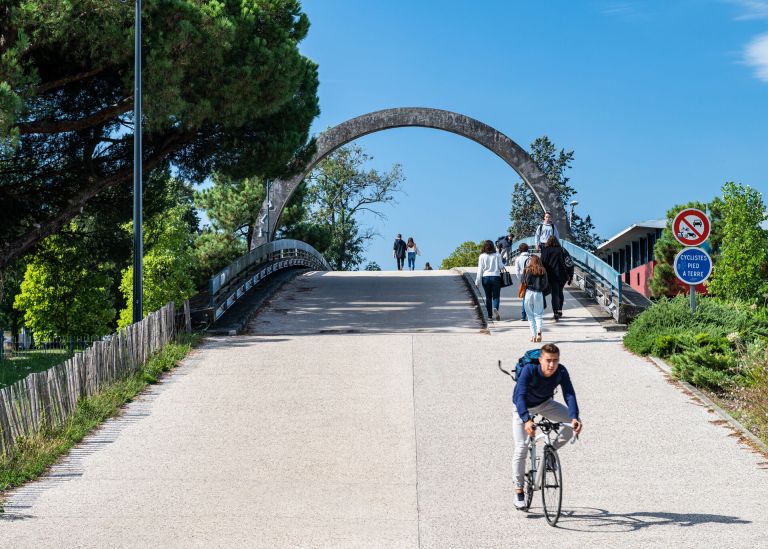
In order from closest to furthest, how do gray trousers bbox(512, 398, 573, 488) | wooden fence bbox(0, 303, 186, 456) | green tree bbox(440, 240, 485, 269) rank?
1. gray trousers bbox(512, 398, 573, 488)
2. wooden fence bbox(0, 303, 186, 456)
3. green tree bbox(440, 240, 485, 269)

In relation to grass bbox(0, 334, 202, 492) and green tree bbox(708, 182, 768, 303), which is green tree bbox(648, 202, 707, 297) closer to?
green tree bbox(708, 182, 768, 303)

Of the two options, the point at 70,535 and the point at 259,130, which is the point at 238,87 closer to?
the point at 259,130

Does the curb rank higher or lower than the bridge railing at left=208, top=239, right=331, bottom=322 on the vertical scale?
lower

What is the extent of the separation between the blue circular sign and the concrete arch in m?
30.2

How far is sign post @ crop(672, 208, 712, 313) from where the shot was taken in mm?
16844

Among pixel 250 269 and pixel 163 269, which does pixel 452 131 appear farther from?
pixel 250 269

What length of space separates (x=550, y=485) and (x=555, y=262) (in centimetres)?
1363

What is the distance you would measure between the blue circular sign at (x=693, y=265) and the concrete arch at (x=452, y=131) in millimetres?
30152

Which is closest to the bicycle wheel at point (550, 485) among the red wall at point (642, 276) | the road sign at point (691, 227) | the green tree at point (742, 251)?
the road sign at point (691, 227)

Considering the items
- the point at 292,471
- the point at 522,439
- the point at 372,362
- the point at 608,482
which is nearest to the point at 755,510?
the point at 608,482

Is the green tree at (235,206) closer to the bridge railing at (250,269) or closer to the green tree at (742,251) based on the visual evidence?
the bridge railing at (250,269)

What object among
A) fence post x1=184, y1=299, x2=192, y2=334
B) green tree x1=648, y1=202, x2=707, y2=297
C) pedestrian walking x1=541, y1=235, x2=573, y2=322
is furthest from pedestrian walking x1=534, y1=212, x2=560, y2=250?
green tree x1=648, y1=202, x2=707, y2=297

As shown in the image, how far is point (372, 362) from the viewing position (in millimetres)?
16703

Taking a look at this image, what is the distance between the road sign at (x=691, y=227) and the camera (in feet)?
55.8
